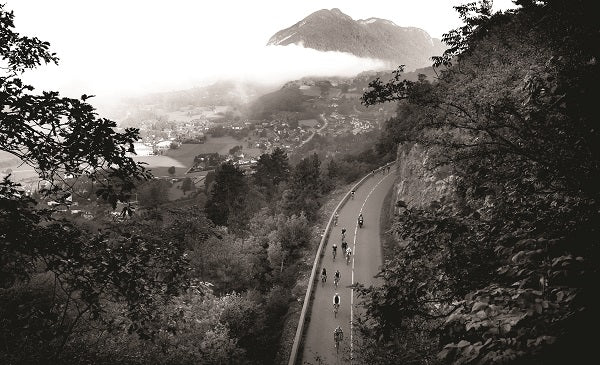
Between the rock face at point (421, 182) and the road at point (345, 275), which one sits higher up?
the rock face at point (421, 182)

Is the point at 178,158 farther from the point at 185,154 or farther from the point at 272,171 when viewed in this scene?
the point at 272,171

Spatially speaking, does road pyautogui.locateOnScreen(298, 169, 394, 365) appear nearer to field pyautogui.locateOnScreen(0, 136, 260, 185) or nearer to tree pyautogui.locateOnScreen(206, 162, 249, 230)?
tree pyautogui.locateOnScreen(206, 162, 249, 230)

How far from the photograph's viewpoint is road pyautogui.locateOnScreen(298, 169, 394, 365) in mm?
17375

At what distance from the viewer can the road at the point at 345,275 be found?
17.4 metres

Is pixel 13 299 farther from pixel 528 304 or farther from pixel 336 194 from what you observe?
pixel 336 194

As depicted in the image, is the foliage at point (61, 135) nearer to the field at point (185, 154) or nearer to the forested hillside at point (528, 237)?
the forested hillside at point (528, 237)

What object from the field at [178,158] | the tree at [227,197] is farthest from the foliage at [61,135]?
the field at [178,158]

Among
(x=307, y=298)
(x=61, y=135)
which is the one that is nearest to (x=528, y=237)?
(x=61, y=135)

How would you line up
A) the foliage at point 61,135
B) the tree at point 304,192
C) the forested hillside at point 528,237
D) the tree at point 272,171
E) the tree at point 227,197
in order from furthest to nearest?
the tree at point 272,171 → the tree at point 227,197 → the tree at point 304,192 → the foliage at point 61,135 → the forested hillside at point 528,237

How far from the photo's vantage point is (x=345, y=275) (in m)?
24.2

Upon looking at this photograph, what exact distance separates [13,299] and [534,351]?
14.9 metres

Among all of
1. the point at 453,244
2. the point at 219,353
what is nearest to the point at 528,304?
the point at 453,244

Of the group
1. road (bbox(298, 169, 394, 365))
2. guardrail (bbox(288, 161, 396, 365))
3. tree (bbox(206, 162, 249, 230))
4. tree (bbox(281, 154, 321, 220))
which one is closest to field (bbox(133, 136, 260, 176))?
tree (bbox(206, 162, 249, 230))

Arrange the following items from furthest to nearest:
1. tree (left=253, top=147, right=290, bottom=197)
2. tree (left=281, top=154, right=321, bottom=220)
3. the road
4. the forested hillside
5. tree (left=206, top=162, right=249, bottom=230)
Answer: tree (left=253, top=147, right=290, bottom=197)
tree (left=206, top=162, right=249, bottom=230)
tree (left=281, top=154, right=321, bottom=220)
the road
the forested hillside
